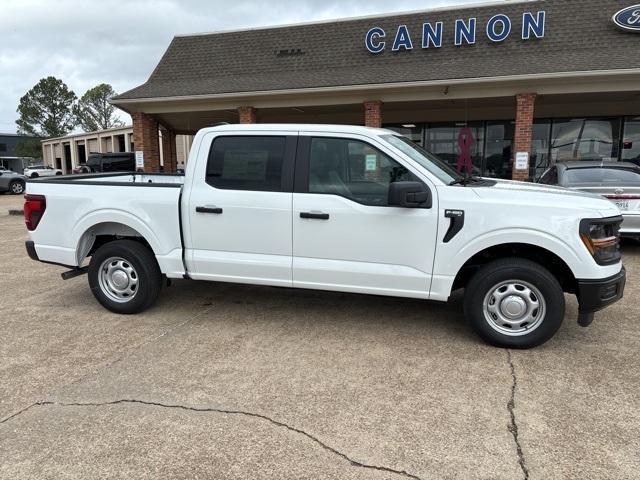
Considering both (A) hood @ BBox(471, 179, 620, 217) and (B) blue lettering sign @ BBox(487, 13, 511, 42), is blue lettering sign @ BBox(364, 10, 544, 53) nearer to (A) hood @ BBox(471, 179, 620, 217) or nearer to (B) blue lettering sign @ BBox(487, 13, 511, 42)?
(B) blue lettering sign @ BBox(487, 13, 511, 42)

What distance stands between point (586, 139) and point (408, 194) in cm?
1462

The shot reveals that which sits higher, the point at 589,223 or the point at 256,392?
the point at 589,223

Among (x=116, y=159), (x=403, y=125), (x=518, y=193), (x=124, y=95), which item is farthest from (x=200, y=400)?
(x=116, y=159)

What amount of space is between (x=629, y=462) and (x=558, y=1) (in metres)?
14.5

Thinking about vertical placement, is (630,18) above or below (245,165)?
above

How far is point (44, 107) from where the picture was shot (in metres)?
83.6

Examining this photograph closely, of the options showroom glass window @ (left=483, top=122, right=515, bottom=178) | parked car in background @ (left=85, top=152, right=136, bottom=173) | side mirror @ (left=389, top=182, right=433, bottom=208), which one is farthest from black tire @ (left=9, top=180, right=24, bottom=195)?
side mirror @ (left=389, top=182, right=433, bottom=208)

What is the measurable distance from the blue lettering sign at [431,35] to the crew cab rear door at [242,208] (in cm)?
1159

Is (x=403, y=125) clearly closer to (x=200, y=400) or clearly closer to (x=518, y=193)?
(x=518, y=193)

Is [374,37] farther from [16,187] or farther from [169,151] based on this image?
[16,187]

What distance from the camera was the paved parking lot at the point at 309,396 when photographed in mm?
2734

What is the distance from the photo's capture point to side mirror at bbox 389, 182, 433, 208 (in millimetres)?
4004

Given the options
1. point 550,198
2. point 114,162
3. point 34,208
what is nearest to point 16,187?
point 114,162

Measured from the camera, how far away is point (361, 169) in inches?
174
